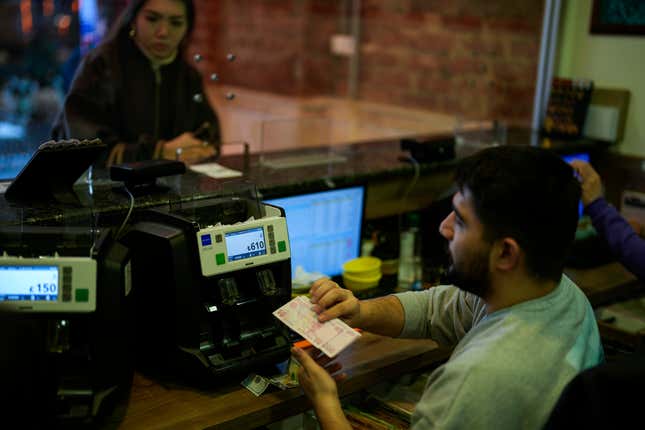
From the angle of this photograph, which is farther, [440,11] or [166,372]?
[440,11]

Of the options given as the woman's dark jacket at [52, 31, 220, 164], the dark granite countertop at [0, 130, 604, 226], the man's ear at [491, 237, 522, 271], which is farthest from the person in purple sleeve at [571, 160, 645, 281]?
the woman's dark jacket at [52, 31, 220, 164]

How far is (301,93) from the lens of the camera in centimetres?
432

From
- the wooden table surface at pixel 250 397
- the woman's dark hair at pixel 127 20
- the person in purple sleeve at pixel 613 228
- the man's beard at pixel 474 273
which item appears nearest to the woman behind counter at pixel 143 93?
the woman's dark hair at pixel 127 20

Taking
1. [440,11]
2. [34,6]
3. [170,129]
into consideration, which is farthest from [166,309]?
[440,11]

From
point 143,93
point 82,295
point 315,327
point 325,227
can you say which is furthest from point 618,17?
point 82,295

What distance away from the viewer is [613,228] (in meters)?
2.30

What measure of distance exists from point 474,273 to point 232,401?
63 cm

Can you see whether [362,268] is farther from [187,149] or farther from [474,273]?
[474,273]

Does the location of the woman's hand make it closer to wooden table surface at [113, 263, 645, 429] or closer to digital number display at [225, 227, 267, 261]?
digital number display at [225, 227, 267, 261]

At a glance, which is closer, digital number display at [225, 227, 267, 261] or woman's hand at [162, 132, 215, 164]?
digital number display at [225, 227, 267, 261]

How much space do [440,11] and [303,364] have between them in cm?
292

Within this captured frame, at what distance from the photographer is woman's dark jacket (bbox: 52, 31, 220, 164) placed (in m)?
2.80

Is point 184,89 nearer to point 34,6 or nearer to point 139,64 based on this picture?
point 139,64

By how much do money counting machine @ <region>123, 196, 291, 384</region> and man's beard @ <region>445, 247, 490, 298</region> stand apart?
48 centimetres
